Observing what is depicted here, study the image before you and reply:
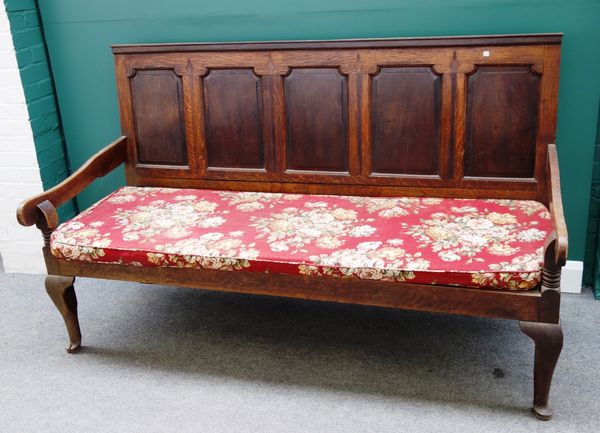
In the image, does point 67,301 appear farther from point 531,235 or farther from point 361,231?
point 531,235

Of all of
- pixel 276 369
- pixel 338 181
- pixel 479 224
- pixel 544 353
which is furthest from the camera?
pixel 338 181

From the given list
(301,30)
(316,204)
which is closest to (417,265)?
(316,204)

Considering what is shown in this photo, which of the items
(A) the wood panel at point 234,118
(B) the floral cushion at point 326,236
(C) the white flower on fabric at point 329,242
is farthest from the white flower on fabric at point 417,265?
(A) the wood panel at point 234,118

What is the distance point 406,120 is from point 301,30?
61 centimetres

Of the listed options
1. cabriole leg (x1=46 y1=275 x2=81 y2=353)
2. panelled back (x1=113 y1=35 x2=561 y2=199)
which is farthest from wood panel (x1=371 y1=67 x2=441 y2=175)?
cabriole leg (x1=46 y1=275 x2=81 y2=353)

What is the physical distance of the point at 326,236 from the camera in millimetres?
2328

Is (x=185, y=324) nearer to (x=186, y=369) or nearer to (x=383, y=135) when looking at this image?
(x=186, y=369)

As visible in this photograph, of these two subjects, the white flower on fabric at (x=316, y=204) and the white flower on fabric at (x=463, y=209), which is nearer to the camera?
the white flower on fabric at (x=463, y=209)

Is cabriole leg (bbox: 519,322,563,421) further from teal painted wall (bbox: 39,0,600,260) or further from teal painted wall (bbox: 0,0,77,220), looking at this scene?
teal painted wall (bbox: 0,0,77,220)

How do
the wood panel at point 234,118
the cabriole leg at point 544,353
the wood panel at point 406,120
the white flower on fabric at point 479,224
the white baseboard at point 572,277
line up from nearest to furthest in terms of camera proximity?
the cabriole leg at point 544,353
the white flower on fabric at point 479,224
the wood panel at point 406,120
the wood panel at point 234,118
the white baseboard at point 572,277

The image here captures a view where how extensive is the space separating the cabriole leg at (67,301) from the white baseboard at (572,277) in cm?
204

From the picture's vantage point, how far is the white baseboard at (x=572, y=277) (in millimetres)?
2873

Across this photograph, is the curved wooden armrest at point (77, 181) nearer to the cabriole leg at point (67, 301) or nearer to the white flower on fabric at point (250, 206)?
the cabriole leg at point (67, 301)

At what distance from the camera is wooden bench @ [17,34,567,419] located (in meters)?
2.14
